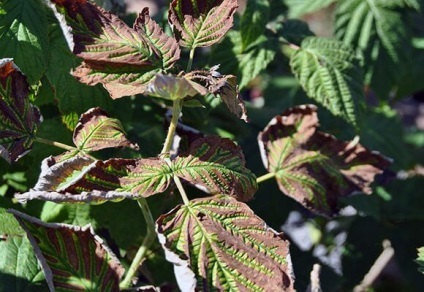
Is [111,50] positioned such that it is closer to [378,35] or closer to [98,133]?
[98,133]

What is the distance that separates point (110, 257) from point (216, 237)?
0.59 feet

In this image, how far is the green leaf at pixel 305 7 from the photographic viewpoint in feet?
5.30

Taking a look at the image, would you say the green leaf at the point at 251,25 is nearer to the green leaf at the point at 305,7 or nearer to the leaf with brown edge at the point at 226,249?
the green leaf at the point at 305,7

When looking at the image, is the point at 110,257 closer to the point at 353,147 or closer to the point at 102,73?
the point at 102,73

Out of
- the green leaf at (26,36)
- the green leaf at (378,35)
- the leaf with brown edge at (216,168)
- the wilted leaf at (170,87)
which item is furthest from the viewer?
the green leaf at (378,35)

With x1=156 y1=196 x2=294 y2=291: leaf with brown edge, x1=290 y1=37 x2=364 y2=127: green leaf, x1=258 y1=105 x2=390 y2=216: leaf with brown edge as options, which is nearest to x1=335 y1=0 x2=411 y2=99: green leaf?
x1=290 y1=37 x2=364 y2=127: green leaf

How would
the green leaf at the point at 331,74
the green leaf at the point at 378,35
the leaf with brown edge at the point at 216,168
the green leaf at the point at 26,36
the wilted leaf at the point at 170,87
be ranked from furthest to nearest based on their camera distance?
the green leaf at the point at 378,35 < the green leaf at the point at 331,74 < the green leaf at the point at 26,36 < the leaf with brown edge at the point at 216,168 < the wilted leaf at the point at 170,87

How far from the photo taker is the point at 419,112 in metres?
3.52

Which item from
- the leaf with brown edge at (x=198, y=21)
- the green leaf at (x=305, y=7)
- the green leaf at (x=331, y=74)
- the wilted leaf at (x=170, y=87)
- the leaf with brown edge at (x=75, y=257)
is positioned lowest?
the leaf with brown edge at (x=75, y=257)

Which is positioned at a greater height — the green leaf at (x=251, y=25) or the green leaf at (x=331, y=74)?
the green leaf at (x=251, y=25)

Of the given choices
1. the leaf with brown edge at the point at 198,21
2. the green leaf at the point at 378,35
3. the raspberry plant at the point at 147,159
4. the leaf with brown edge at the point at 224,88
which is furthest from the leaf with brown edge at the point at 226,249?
the green leaf at the point at 378,35

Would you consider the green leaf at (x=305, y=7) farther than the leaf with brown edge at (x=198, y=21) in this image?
Result: Yes

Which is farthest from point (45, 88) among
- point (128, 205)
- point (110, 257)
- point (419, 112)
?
point (419, 112)

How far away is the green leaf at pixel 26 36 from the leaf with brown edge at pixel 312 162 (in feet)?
1.20
